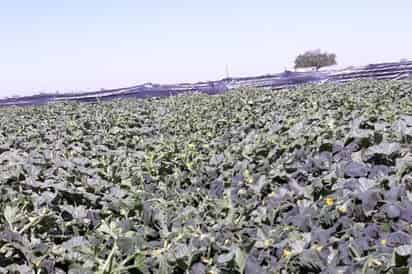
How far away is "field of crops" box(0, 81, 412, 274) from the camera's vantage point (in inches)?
74.7

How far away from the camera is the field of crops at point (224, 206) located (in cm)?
190

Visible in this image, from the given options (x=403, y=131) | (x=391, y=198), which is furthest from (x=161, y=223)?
(x=403, y=131)

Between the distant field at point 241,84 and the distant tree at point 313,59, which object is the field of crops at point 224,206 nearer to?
the distant field at point 241,84

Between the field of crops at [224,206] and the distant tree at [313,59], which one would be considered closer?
the field of crops at [224,206]

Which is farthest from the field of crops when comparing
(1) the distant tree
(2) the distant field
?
(1) the distant tree

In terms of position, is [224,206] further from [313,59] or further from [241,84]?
[313,59]

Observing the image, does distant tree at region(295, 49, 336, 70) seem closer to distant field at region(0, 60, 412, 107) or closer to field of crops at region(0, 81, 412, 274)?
distant field at region(0, 60, 412, 107)

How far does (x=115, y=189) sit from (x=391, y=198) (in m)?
1.42

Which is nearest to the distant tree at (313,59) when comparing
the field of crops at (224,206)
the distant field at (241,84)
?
the distant field at (241,84)

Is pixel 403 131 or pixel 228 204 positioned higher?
pixel 403 131

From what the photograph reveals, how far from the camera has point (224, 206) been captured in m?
2.75

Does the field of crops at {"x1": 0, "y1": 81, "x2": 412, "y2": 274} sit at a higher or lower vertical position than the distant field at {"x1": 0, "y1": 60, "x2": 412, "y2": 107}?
higher

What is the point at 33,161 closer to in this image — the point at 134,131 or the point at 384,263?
the point at 384,263

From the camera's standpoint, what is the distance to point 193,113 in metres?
7.28
